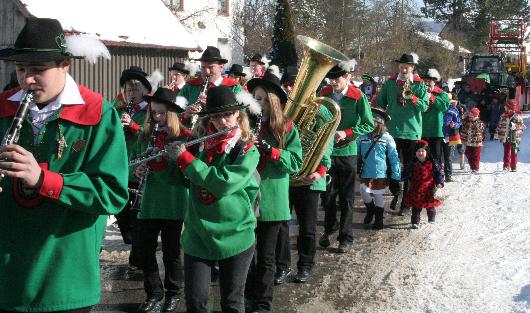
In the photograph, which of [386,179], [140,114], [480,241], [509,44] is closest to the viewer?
[140,114]

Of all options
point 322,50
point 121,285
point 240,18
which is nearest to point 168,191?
point 121,285

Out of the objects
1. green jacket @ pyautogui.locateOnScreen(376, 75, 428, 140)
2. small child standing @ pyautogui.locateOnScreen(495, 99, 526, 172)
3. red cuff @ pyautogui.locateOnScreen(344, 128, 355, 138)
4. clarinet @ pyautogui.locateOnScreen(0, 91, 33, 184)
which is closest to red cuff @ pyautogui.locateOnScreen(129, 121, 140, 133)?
red cuff @ pyautogui.locateOnScreen(344, 128, 355, 138)

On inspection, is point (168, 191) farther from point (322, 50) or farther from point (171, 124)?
Result: point (322, 50)

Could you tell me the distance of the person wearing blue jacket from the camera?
9203 millimetres

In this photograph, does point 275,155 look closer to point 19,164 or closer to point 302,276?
point 302,276

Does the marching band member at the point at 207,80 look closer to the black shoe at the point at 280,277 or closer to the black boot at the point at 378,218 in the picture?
the black shoe at the point at 280,277

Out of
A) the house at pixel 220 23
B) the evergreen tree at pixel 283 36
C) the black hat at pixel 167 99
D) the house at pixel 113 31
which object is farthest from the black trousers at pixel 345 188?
the house at pixel 220 23

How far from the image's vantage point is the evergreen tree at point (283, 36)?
28859 mm

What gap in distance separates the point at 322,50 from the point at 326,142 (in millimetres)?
834

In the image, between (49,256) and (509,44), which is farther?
(509,44)

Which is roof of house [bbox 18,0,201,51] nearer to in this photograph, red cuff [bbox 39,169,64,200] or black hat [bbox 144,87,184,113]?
black hat [bbox 144,87,184,113]

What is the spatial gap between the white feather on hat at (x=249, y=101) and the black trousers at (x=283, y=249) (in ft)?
3.89

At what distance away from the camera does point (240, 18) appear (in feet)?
114

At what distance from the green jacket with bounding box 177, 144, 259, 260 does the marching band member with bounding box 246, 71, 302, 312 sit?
770 millimetres
